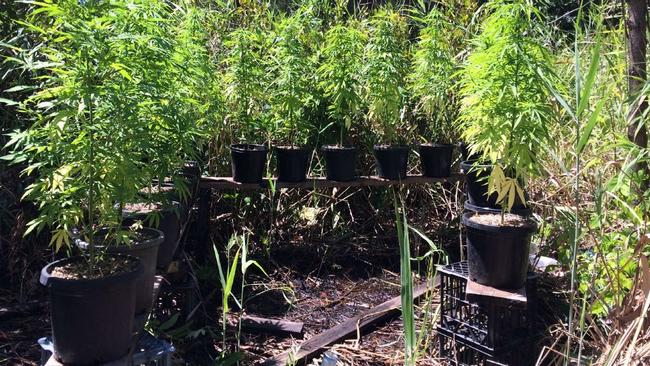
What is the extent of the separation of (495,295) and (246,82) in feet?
6.56

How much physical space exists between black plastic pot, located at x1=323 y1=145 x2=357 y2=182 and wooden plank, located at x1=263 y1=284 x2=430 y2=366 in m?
0.87

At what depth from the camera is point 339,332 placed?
2.93 m

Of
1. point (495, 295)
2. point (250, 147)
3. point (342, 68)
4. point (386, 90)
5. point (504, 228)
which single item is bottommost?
point (495, 295)

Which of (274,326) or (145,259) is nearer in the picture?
(145,259)

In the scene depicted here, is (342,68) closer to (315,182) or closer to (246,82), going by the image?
(246,82)

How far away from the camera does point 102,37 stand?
1775 mm

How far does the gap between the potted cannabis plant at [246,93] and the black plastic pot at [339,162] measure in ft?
1.39

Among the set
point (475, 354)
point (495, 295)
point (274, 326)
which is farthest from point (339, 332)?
point (495, 295)

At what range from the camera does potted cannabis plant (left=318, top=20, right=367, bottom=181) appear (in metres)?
3.64

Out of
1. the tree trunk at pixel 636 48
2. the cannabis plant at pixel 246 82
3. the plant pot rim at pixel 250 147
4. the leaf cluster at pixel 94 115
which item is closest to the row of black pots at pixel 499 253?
the tree trunk at pixel 636 48

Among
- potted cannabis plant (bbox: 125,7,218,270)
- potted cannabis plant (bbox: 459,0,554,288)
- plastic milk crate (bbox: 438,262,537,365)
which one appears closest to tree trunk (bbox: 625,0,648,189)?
potted cannabis plant (bbox: 459,0,554,288)

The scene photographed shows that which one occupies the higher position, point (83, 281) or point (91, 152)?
point (91, 152)

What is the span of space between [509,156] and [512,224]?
1.13ft

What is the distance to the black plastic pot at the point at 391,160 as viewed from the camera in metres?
3.85
